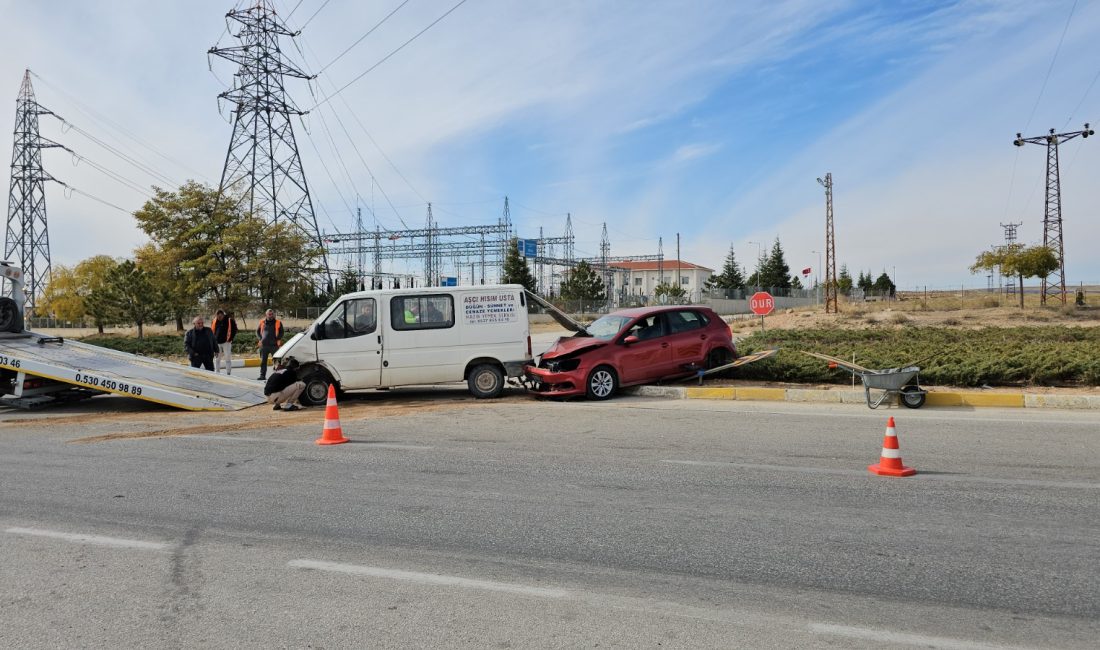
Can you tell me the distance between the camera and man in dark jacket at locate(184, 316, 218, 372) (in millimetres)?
15914

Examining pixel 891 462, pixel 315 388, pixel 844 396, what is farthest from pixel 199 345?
pixel 891 462

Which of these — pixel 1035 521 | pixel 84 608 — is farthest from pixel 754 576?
pixel 84 608

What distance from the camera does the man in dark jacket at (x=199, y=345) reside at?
52.2ft

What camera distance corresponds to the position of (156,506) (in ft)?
19.9

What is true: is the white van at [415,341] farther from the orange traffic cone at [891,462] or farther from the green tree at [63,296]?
the green tree at [63,296]

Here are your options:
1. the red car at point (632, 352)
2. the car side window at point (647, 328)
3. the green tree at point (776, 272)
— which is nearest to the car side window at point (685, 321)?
the red car at point (632, 352)

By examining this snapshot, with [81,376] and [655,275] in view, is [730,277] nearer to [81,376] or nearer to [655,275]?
[655,275]

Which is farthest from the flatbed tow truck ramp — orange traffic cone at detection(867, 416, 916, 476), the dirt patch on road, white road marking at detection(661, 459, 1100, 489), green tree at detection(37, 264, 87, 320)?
green tree at detection(37, 264, 87, 320)

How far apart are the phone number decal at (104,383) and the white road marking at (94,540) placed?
6.95 m

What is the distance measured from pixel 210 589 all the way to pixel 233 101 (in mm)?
38280

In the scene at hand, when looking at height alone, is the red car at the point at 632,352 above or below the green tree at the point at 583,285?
below

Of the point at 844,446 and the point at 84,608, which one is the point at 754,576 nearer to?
the point at 84,608

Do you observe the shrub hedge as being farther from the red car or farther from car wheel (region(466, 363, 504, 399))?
car wheel (region(466, 363, 504, 399))

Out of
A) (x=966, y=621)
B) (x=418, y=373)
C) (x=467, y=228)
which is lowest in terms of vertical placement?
(x=966, y=621)
